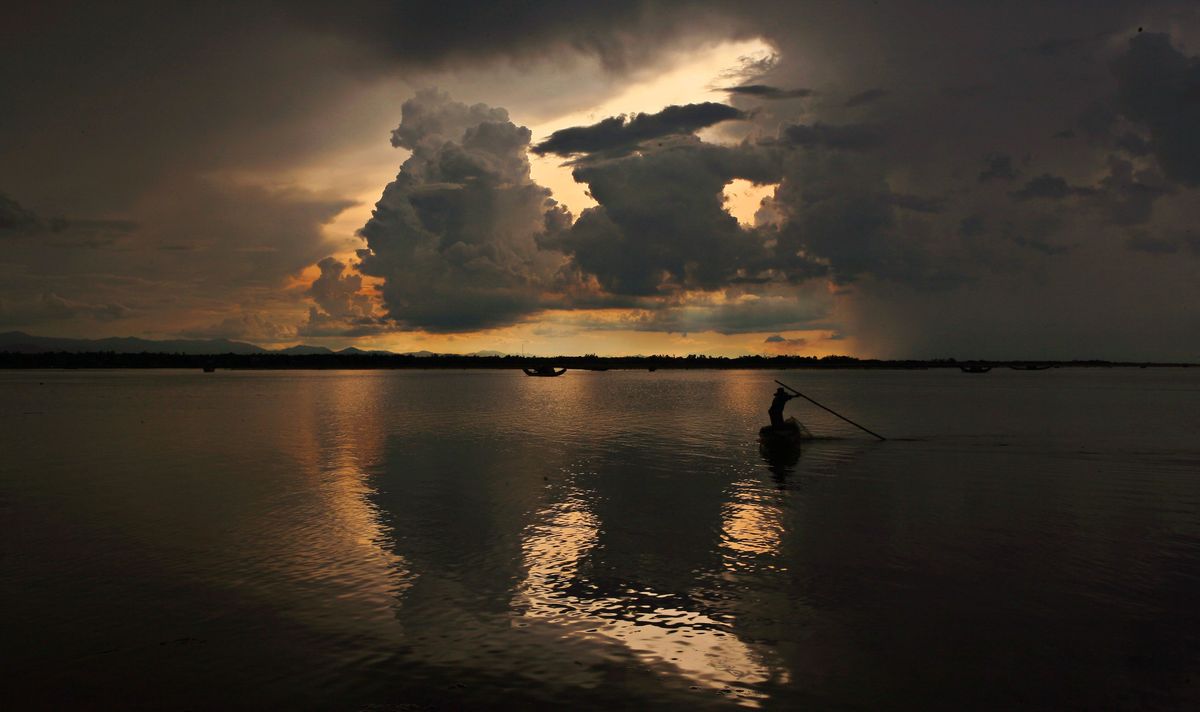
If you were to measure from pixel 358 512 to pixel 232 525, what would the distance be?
11.6 feet

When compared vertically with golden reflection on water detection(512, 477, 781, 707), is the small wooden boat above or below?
above

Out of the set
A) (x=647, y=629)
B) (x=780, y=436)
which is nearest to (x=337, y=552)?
(x=647, y=629)

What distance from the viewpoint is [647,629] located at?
41.6 ft

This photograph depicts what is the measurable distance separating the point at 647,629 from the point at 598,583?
2.90 metres

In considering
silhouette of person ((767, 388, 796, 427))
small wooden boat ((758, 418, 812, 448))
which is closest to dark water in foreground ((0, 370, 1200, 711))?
small wooden boat ((758, 418, 812, 448))

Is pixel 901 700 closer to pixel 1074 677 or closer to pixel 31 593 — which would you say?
pixel 1074 677

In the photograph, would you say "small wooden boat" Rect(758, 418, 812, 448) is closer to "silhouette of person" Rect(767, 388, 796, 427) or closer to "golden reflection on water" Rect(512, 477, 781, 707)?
"silhouette of person" Rect(767, 388, 796, 427)

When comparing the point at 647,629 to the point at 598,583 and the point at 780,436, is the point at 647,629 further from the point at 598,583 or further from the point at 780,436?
the point at 780,436

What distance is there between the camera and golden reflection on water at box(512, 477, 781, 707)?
35.5ft

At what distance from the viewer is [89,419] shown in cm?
5700

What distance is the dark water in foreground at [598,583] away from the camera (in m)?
10.6

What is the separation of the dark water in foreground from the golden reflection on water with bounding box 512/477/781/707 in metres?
0.06

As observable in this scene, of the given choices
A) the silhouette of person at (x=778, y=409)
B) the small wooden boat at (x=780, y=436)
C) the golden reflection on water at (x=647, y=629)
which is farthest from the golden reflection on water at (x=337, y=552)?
the silhouette of person at (x=778, y=409)

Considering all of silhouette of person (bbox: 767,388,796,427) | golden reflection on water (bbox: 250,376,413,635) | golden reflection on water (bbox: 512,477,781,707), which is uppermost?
silhouette of person (bbox: 767,388,796,427)
